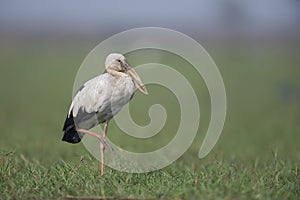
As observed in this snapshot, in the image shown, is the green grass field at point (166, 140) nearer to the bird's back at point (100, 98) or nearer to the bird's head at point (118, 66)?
the bird's back at point (100, 98)

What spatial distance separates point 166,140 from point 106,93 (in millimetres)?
5440

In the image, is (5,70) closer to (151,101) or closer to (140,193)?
(151,101)

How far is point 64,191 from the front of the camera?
5.25m

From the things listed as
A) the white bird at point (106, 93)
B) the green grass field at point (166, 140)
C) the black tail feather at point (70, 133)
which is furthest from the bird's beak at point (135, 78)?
the green grass field at point (166, 140)

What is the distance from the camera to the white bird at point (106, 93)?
21.3ft

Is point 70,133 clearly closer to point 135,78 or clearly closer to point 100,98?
point 100,98

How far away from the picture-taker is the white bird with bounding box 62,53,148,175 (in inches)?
256

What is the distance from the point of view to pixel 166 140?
465 inches

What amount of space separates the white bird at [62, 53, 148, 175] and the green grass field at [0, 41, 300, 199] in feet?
1.74

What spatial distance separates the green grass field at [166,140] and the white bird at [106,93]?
0.53 metres

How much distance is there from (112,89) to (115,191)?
1.56 metres

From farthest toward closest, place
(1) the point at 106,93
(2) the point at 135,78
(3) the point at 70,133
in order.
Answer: (3) the point at 70,133
(2) the point at 135,78
(1) the point at 106,93

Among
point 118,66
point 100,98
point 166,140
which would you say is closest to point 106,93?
point 100,98

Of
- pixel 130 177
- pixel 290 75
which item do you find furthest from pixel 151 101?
pixel 130 177
